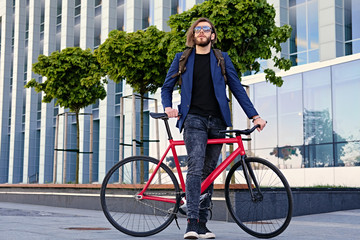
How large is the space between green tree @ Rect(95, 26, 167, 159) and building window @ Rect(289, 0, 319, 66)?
34.3 ft

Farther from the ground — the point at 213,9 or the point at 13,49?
the point at 13,49

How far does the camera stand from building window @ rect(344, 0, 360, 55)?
61.7 ft

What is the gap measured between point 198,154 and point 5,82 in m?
38.5

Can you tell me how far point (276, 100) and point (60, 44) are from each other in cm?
1840

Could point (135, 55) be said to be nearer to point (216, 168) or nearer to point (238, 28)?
point (238, 28)

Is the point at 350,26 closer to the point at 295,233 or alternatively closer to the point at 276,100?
the point at 276,100

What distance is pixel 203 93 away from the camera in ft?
15.5

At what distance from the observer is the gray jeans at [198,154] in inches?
178

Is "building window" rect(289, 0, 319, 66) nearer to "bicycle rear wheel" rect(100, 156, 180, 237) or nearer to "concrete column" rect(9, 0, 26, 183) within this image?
"bicycle rear wheel" rect(100, 156, 180, 237)

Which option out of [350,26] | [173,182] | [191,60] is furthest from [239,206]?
[350,26]

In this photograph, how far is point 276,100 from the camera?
2114 cm

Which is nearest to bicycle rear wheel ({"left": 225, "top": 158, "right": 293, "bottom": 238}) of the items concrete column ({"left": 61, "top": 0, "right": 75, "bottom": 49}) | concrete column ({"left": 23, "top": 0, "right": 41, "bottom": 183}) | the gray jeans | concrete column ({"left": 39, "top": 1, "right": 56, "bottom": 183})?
the gray jeans

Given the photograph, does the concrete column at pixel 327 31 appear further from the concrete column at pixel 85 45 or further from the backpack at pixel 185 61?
the concrete column at pixel 85 45

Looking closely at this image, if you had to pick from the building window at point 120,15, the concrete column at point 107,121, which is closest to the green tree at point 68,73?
the concrete column at point 107,121
